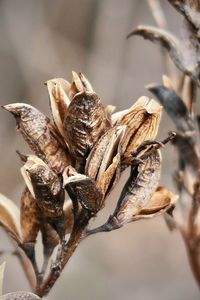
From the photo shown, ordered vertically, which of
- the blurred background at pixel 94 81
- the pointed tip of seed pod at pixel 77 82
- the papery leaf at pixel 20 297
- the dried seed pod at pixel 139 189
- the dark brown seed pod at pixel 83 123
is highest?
the pointed tip of seed pod at pixel 77 82

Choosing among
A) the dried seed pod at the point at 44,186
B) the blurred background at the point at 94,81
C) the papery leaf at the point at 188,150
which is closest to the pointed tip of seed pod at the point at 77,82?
the dried seed pod at the point at 44,186

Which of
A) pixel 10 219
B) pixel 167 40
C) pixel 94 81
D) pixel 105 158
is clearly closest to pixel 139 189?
pixel 105 158

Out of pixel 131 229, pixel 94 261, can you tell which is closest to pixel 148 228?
pixel 131 229

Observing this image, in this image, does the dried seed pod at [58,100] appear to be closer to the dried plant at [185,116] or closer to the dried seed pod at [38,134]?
the dried seed pod at [38,134]

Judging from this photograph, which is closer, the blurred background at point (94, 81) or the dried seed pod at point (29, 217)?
the dried seed pod at point (29, 217)

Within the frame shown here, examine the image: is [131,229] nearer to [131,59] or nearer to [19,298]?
[131,59]
